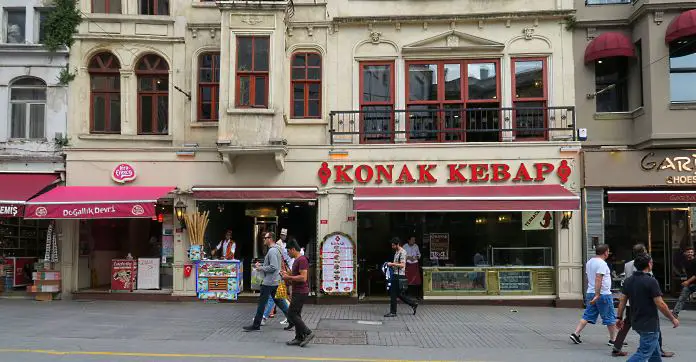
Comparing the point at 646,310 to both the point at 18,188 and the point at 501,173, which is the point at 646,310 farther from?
the point at 18,188

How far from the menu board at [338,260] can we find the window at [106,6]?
8405 millimetres

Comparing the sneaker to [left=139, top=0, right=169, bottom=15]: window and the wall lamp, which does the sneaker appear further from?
[left=139, top=0, right=169, bottom=15]: window

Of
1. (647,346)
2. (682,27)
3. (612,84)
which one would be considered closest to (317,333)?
(647,346)

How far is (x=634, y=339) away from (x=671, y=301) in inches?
202

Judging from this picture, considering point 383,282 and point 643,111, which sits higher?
point 643,111

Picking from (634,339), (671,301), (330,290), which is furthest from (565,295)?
(330,290)

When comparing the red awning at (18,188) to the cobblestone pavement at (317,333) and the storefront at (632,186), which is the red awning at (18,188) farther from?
the storefront at (632,186)

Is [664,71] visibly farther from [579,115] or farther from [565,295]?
[565,295]

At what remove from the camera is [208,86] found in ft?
52.8

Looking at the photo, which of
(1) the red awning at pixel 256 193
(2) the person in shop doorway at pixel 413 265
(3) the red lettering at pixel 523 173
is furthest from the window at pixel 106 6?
(3) the red lettering at pixel 523 173

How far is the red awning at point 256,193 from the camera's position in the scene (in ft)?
49.4

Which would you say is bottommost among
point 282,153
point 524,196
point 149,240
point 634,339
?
point 634,339

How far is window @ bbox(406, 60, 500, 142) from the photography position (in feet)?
51.8

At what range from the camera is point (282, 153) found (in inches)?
590
